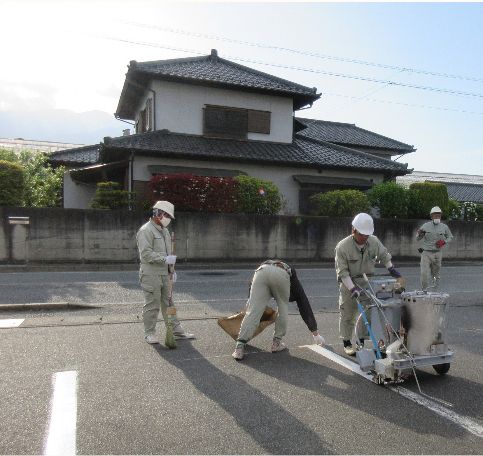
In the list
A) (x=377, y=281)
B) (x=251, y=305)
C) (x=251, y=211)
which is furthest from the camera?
(x=251, y=211)

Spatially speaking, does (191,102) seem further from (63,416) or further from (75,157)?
(63,416)

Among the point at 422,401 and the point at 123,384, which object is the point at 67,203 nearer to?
the point at 123,384

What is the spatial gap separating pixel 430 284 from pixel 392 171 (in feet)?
43.2

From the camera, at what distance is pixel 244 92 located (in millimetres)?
22031

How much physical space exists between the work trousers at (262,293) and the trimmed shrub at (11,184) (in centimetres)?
1261

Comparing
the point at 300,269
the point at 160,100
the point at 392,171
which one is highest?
the point at 160,100

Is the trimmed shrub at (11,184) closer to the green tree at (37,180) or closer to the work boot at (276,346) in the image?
the green tree at (37,180)

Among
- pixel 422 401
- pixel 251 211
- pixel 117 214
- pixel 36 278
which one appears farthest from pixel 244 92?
pixel 422 401

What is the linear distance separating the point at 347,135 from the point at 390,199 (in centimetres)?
1348

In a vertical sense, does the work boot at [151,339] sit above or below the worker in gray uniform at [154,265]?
below

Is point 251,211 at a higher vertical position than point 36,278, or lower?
higher

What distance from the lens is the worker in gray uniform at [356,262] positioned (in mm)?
5368

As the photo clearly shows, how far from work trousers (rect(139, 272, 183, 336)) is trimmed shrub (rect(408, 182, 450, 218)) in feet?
55.8

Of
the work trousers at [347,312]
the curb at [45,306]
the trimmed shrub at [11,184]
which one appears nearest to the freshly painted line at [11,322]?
the curb at [45,306]
